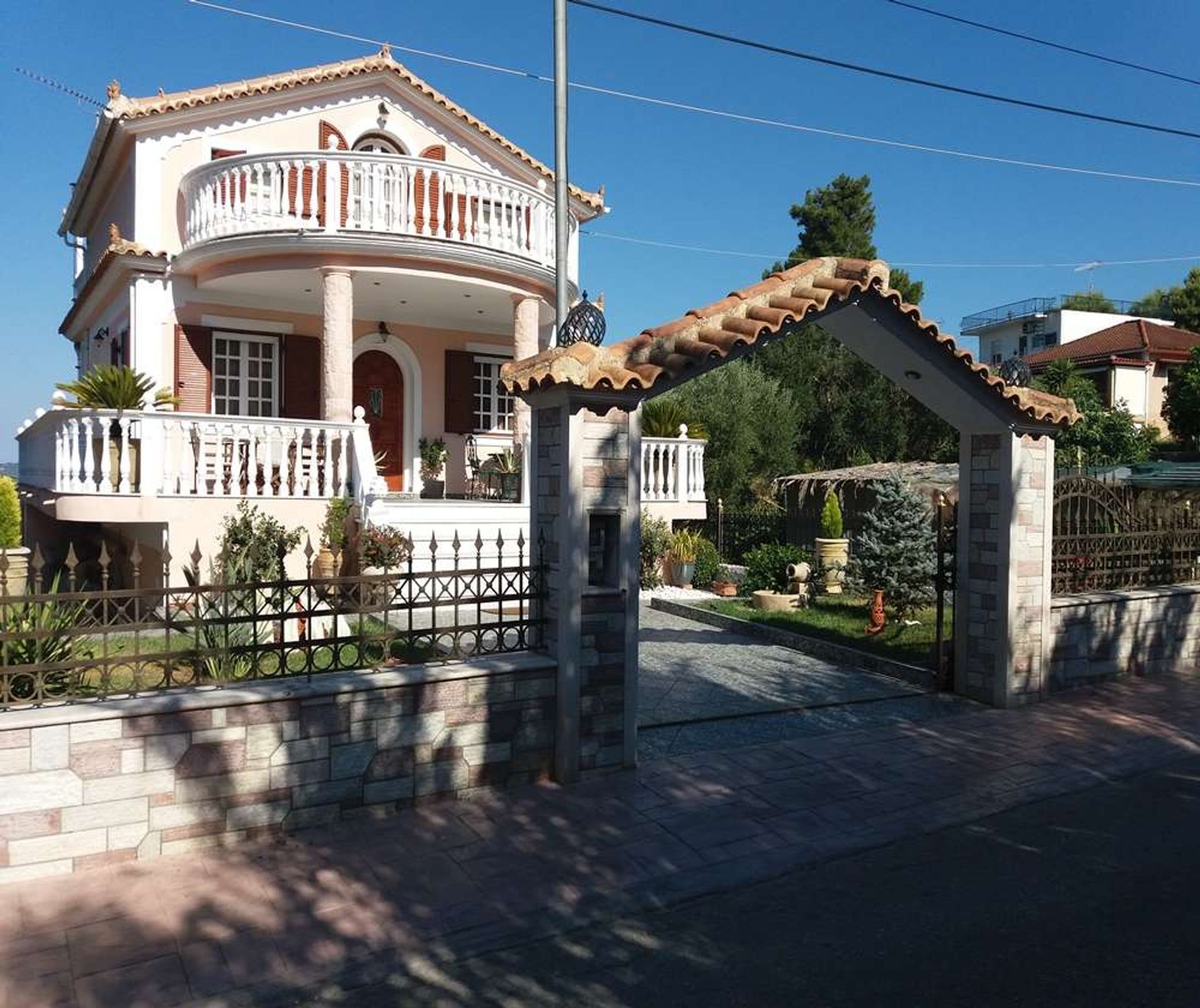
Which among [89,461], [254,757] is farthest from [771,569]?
[254,757]

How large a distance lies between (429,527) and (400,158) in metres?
5.29

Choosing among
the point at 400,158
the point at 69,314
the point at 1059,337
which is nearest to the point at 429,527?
the point at 400,158

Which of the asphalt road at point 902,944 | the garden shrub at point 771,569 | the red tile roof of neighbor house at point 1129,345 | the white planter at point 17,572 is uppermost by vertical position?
the red tile roof of neighbor house at point 1129,345

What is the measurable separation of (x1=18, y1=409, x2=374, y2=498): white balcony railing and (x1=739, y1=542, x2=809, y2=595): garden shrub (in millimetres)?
6238

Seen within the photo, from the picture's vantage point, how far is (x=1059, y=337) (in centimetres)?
5291

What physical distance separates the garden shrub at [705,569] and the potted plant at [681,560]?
2.3 inches

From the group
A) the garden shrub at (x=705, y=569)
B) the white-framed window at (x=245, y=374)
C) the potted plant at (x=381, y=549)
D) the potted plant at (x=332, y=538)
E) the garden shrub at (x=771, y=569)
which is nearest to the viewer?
the potted plant at (x=381, y=549)

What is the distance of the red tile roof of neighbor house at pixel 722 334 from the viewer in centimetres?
591

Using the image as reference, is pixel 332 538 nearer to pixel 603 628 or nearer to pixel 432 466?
pixel 432 466

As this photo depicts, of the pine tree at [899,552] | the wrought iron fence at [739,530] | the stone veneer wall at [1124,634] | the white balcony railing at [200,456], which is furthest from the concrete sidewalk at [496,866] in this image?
the wrought iron fence at [739,530]

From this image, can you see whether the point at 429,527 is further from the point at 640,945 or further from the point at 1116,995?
the point at 1116,995

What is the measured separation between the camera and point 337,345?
12.5 m

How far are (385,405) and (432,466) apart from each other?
1.35m

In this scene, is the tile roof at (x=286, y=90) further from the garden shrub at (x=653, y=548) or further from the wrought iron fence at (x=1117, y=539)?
the wrought iron fence at (x=1117, y=539)
